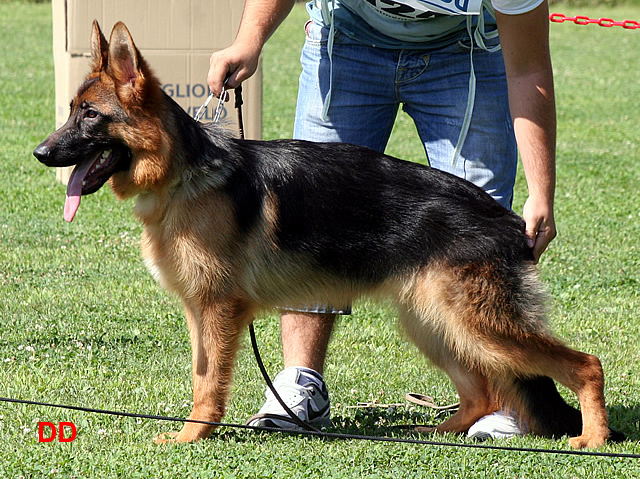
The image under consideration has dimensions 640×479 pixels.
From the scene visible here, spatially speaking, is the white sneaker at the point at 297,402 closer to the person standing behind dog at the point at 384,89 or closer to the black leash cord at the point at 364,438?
the person standing behind dog at the point at 384,89

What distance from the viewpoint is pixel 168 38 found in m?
8.03

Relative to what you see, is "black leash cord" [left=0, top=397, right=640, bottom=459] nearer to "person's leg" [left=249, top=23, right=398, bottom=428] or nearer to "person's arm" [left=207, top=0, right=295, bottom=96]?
"person's leg" [left=249, top=23, right=398, bottom=428]

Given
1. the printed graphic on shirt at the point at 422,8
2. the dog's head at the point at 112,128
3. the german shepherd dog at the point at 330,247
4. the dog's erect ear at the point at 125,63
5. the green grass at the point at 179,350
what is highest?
the printed graphic on shirt at the point at 422,8

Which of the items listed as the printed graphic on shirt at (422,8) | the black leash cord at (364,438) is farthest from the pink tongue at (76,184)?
the printed graphic on shirt at (422,8)

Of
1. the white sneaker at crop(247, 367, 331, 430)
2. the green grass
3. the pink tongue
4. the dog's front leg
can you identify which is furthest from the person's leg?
the pink tongue

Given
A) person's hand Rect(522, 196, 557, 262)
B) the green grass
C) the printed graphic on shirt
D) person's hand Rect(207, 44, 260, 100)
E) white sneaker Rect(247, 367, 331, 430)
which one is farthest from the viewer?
white sneaker Rect(247, 367, 331, 430)

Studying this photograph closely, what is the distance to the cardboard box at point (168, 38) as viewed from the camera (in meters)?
7.74

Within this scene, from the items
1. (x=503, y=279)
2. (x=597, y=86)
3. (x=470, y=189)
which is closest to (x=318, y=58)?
(x=470, y=189)

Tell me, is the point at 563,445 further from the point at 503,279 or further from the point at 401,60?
the point at 401,60

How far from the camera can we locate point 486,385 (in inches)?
162

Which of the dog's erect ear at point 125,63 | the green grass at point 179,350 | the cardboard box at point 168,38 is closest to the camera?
the dog's erect ear at point 125,63

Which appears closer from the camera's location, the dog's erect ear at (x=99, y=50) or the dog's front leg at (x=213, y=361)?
the dog's erect ear at (x=99, y=50)

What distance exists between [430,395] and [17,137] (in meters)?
7.70

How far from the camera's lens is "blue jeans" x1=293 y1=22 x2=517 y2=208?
410cm
